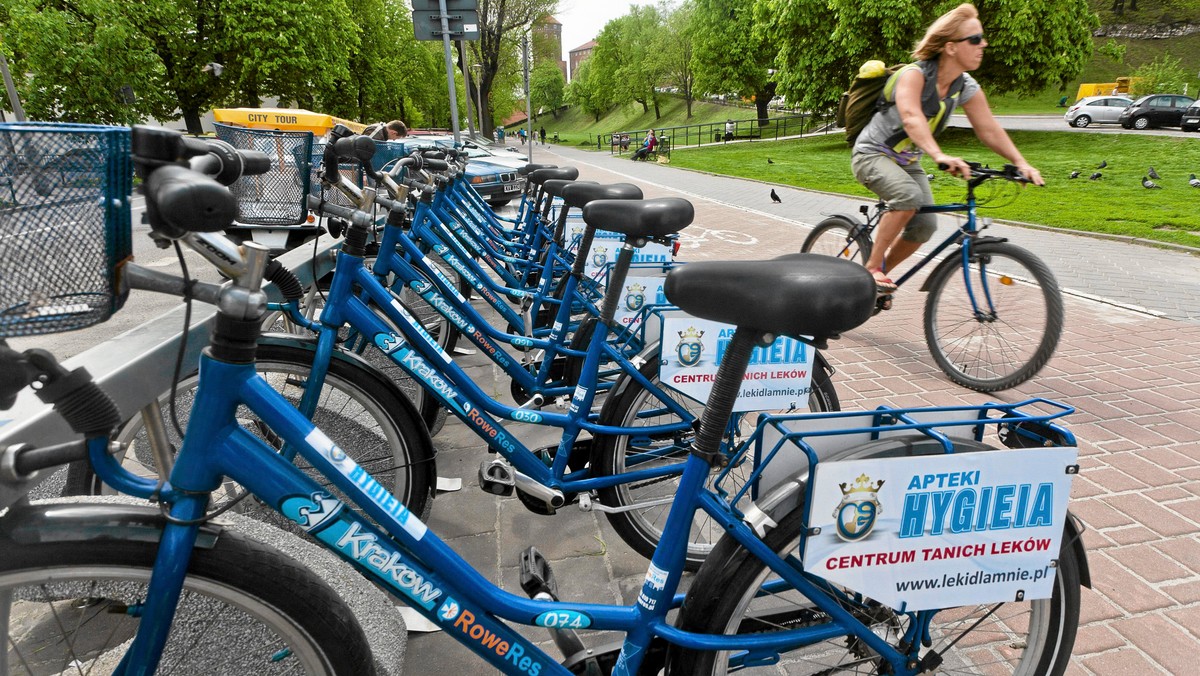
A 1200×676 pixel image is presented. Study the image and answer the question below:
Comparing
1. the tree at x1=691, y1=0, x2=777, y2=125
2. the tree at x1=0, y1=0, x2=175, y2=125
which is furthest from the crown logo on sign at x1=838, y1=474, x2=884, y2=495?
the tree at x1=691, y1=0, x2=777, y2=125

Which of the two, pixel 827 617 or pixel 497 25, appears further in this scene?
pixel 497 25

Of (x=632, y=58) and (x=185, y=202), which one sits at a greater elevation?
(x=632, y=58)

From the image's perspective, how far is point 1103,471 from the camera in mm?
3098

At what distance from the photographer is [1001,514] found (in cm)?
150

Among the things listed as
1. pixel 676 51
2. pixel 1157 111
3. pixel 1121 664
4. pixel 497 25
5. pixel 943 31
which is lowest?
pixel 1121 664

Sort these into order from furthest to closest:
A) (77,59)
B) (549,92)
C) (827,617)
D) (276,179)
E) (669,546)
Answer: (549,92)
(77,59)
(276,179)
(827,617)
(669,546)

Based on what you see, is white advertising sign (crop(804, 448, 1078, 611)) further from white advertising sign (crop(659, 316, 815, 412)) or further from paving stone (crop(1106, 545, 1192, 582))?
paving stone (crop(1106, 545, 1192, 582))

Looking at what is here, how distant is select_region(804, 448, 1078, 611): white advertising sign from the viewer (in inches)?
57.2

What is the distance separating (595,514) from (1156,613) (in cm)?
198

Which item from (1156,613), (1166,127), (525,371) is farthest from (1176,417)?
(1166,127)

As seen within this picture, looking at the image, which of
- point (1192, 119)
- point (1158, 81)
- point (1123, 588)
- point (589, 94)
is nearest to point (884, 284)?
point (1123, 588)

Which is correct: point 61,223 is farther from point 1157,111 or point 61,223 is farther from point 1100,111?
point 1100,111

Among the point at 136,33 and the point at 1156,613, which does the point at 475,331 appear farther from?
the point at 136,33

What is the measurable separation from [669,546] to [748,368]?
0.99 metres
